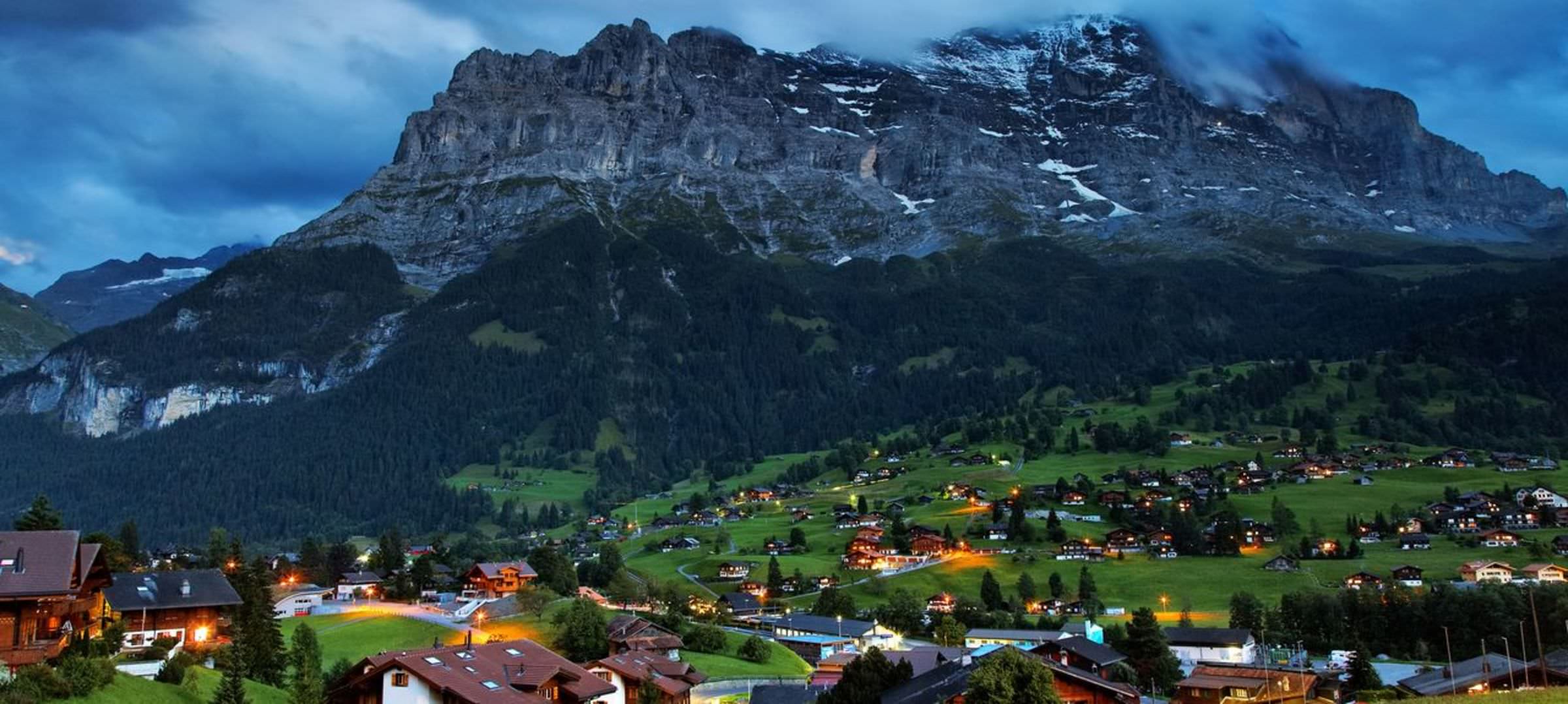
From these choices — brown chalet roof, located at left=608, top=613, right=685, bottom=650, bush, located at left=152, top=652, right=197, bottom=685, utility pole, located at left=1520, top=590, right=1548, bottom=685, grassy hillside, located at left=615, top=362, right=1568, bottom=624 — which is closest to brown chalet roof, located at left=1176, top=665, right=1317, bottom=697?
utility pole, located at left=1520, top=590, right=1548, bottom=685

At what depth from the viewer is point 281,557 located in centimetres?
14425

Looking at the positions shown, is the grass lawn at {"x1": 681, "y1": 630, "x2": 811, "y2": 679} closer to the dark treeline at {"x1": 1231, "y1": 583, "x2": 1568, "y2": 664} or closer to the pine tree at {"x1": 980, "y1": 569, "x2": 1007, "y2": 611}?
the pine tree at {"x1": 980, "y1": 569, "x2": 1007, "y2": 611}

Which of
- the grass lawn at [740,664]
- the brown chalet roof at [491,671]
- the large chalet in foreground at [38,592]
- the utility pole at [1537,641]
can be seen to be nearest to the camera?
the large chalet in foreground at [38,592]

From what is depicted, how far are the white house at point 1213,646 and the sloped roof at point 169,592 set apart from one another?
2641 inches

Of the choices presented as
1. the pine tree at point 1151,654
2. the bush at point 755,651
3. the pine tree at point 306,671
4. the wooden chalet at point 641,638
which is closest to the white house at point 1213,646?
the pine tree at point 1151,654

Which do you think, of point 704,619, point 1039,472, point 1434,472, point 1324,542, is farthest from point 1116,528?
point 704,619

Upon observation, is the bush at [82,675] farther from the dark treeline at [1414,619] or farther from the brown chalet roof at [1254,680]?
the dark treeline at [1414,619]

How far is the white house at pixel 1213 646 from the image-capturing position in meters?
91.8

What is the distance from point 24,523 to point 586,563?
74678 mm

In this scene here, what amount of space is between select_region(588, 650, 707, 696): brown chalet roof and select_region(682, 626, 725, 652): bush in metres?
10.5

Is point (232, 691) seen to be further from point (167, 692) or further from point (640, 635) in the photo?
point (640, 635)

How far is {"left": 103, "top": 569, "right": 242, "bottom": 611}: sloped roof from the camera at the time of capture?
62688mm

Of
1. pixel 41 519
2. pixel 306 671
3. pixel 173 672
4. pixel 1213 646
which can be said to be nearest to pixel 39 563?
pixel 173 672

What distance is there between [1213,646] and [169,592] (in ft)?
242
